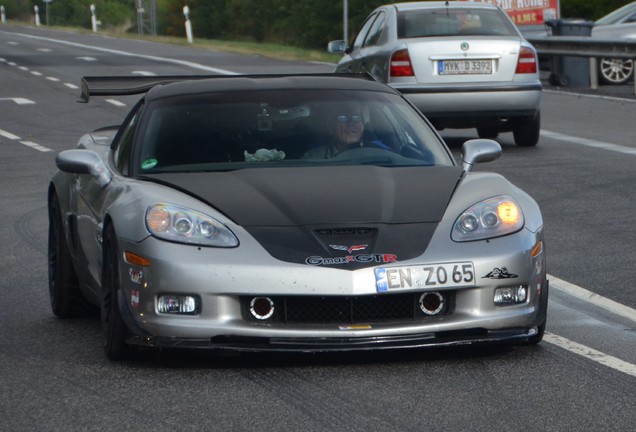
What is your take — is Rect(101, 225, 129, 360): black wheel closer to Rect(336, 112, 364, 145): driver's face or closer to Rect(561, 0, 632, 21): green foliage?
Rect(336, 112, 364, 145): driver's face

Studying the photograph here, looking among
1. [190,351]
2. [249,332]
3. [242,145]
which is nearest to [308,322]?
[249,332]

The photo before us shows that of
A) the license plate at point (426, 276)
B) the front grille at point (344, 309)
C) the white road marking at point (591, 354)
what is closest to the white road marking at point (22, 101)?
the white road marking at point (591, 354)

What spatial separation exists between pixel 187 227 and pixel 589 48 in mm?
21881

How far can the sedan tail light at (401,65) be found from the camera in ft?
56.2

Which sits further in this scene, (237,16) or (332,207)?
(237,16)

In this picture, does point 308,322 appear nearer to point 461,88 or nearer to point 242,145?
point 242,145

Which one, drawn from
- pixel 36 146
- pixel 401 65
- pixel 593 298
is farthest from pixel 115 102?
pixel 593 298

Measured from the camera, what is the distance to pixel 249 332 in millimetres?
6113

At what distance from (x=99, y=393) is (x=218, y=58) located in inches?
1391

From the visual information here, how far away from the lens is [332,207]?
6391mm

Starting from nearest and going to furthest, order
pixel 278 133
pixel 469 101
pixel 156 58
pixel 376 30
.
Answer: pixel 278 133, pixel 469 101, pixel 376 30, pixel 156 58

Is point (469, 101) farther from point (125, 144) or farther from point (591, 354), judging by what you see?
point (591, 354)

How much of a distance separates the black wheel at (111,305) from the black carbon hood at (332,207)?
A: 0.37 m

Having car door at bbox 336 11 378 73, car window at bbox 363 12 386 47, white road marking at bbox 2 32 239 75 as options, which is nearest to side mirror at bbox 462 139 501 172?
car window at bbox 363 12 386 47
